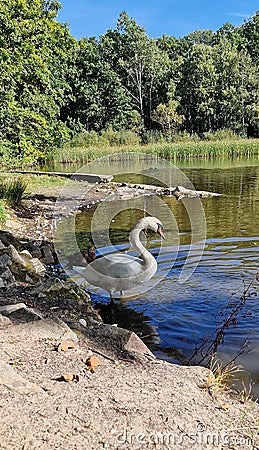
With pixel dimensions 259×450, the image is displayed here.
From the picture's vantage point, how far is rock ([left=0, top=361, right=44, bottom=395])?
2.83 metres

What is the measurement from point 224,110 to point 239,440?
2281 inches

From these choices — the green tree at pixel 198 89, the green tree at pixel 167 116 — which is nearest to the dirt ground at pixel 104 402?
the green tree at pixel 167 116

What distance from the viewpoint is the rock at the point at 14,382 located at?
2.83m

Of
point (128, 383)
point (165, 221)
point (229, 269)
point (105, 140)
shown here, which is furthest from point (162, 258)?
point (105, 140)

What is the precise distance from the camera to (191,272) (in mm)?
7336

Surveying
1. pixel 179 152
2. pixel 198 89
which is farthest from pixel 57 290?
pixel 198 89

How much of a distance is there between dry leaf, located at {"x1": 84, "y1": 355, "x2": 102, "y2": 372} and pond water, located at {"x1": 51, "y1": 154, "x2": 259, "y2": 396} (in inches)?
47.3

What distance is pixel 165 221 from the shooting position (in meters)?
12.2

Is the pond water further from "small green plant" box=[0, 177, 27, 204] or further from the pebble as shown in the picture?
"small green plant" box=[0, 177, 27, 204]

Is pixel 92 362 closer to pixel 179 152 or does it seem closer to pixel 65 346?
pixel 65 346

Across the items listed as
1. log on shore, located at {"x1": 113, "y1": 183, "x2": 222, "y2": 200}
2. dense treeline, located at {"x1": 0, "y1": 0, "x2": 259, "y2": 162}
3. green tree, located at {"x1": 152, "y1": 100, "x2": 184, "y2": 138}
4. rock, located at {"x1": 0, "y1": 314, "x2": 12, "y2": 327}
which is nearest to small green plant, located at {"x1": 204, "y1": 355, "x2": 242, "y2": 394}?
rock, located at {"x1": 0, "y1": 314, "x2": 12, "y2": 327}

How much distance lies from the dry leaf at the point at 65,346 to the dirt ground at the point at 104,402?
0.03 meters

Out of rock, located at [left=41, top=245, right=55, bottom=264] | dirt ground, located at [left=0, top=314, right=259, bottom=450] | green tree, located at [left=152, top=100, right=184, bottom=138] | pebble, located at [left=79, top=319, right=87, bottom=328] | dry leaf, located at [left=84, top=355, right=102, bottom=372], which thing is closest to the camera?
dirt ground, located at [left=0, top=314, right=259, bottom=450]

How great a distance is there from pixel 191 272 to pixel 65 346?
4.06 m
